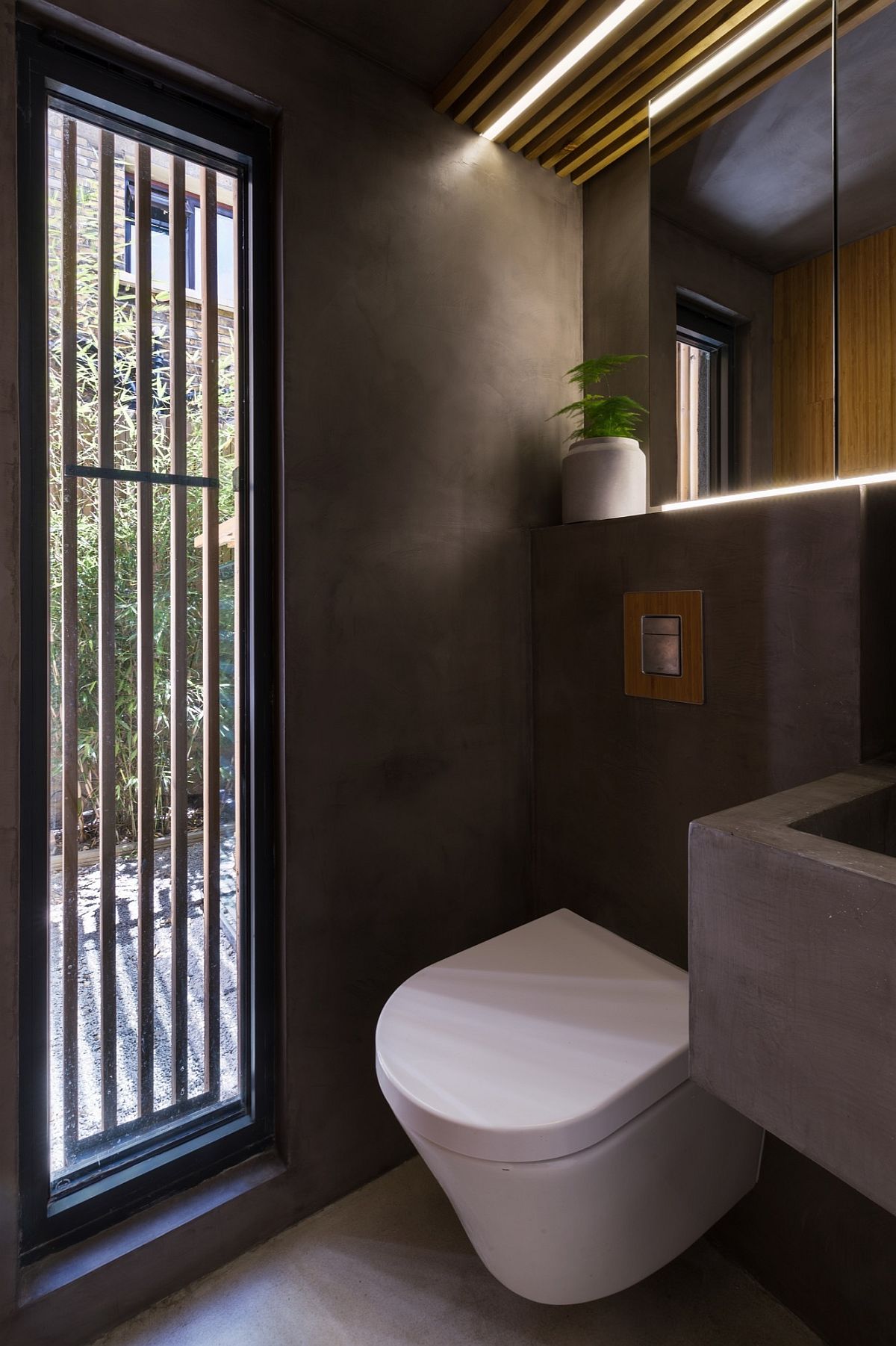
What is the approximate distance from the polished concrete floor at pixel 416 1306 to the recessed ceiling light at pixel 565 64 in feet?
7.54

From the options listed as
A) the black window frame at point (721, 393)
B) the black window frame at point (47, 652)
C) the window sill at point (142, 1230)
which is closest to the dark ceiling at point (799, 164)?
the black window frame at point (721, 393)

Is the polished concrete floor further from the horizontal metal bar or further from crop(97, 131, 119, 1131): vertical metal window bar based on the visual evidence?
the horizontal metal bar

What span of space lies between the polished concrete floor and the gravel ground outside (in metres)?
0.32

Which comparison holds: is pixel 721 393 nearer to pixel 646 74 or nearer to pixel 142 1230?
pixel 646 74

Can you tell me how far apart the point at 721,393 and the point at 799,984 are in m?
1.14

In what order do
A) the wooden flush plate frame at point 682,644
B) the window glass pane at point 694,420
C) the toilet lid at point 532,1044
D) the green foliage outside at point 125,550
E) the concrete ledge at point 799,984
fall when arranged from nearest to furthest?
1. the concrete ledge at point 799,984
2. the toilet lid at point 532,1044
3. the green foliage outside at point 125,550
4. the wooden flush plate frame at point 682,644
5. the window glass pane at point 694,420

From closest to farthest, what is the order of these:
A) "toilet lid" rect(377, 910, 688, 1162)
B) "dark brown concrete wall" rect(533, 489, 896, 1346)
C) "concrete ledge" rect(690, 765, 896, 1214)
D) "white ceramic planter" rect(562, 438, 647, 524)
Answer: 1. "concrete ledge" rect(690, 765, 896, 1214)
2. "toilet lid" rect(377, 910, 688, 1162)
3. "dark brown concrete wall" rect(533, 489, 896, 1346)
4. "white ceramic planter" rect(562, 438, 647, 524)

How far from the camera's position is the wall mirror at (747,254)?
1.25 meters

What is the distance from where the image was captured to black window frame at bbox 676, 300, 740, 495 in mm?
1392

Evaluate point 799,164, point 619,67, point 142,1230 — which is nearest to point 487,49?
point 619,67

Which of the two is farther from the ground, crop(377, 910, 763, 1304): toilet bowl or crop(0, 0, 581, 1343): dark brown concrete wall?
crop(0, 0, 581, 1343): dark brown concrete wall

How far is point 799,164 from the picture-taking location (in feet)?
4.17

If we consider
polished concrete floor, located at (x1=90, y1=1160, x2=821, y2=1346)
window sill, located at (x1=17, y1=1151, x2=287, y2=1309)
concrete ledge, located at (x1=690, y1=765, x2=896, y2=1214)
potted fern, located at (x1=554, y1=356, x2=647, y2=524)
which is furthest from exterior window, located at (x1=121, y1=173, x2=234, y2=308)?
polished concrete floor, located at (x1=90, y1=1160, x2=821, y2=1346)

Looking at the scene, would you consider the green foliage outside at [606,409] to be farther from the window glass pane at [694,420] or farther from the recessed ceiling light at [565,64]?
the recessed ceiling light at [565,64]
